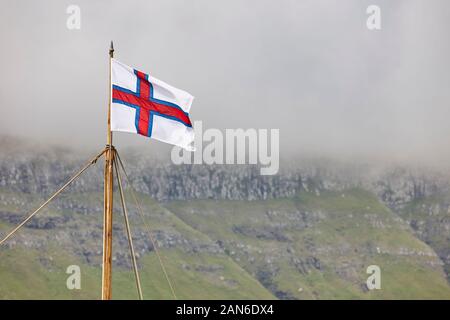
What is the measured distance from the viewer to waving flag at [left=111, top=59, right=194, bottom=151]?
49.1 m

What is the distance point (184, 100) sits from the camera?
52062mm

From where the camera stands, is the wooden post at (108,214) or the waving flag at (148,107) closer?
the wooden post at (108,214)

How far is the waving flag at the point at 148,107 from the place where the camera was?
161 ft

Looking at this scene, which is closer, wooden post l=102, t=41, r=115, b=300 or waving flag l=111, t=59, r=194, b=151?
wooden post l=102, t=41, r=115, b=300

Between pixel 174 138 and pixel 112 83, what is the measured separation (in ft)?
16.2

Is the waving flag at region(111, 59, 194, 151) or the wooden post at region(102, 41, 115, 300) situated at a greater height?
the waving flag at region(111, 59, 194, 151)

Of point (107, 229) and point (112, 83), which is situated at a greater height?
point (112, 83)

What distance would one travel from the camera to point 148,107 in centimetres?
5081

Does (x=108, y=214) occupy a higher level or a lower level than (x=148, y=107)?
lower

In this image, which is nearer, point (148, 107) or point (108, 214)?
point (108, 214)
